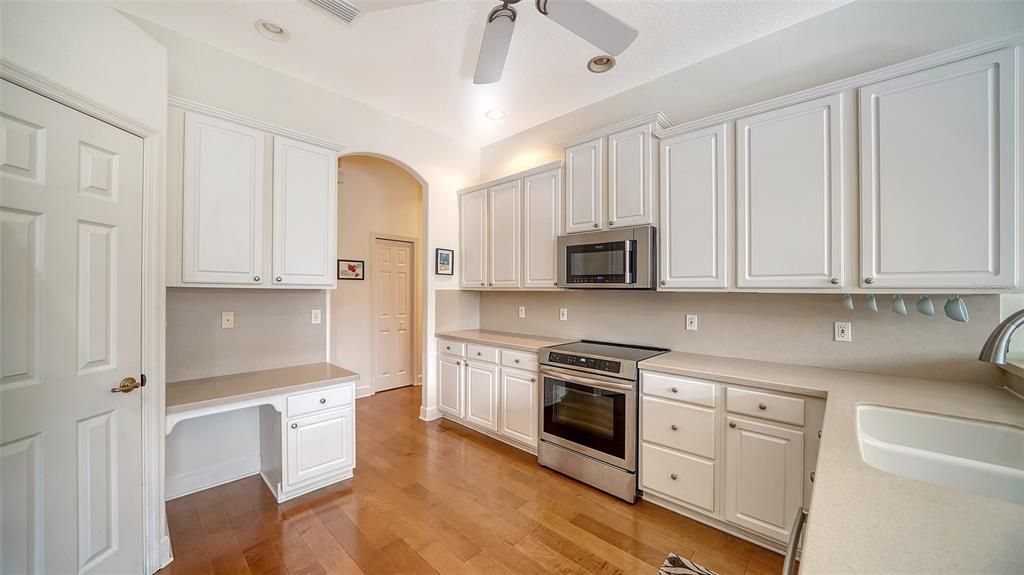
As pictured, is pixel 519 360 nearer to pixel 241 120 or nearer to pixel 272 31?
pixel 241 120

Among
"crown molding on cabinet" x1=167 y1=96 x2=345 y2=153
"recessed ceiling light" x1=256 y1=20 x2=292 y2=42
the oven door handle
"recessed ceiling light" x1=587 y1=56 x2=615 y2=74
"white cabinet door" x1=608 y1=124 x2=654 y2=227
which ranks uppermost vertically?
"recessed ceiling light" x1=256 y1=20 x2=292 y2=42

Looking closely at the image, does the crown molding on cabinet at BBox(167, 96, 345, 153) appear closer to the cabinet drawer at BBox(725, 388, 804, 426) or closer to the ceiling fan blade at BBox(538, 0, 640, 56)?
the ceiling fan blade at BBox(538, 0, 640, 56)

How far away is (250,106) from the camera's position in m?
2.77

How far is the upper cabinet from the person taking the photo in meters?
2.63

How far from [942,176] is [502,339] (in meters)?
2.89

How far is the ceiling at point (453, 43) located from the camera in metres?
2.22

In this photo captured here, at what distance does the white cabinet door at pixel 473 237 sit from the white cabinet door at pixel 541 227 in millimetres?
558

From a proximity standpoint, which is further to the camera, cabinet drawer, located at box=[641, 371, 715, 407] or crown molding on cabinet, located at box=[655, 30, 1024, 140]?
cabinet drawer, located at box=[641, 371, 715, 407]

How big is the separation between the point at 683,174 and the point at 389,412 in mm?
3710

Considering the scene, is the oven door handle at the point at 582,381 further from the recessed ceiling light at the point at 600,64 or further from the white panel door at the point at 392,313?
the white panel door at the point at 392,313

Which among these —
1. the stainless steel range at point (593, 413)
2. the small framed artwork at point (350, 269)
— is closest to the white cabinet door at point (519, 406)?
the stainless steel range at point (593, 413)

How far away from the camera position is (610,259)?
2775mm

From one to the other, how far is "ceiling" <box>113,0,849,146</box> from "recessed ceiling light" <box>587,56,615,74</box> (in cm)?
6

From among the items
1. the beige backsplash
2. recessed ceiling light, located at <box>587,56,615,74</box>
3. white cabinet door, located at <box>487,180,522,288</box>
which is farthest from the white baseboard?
recessed ceiling light, located at <box>587,56,615,74</box>
